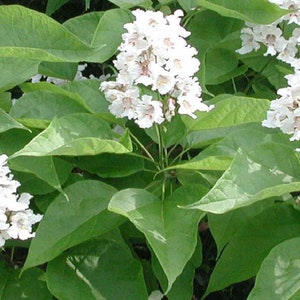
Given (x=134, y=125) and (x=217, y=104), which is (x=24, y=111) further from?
(x=217, y=104)

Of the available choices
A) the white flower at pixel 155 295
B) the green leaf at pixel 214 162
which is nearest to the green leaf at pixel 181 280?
the white flower at pixel 155 295

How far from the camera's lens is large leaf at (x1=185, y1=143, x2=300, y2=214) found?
43.9 inches

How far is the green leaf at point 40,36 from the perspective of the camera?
1313 millimetres

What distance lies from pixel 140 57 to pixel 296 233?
1.34 feet

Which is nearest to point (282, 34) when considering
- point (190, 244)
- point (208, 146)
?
point (208, 146)

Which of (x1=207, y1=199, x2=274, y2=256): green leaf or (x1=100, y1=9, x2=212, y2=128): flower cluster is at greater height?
(x1=100, y1=9, x2=212, y2=128): flower cluster

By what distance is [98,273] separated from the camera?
4.53 ft

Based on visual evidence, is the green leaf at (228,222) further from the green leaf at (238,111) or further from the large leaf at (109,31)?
the large leaf at (109,31)

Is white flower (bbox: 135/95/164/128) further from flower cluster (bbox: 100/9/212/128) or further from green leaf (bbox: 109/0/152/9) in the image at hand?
green leaf (bbox: 109/0/152/9)

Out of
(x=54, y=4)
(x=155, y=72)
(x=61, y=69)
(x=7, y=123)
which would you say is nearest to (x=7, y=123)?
(x=7, y=123)

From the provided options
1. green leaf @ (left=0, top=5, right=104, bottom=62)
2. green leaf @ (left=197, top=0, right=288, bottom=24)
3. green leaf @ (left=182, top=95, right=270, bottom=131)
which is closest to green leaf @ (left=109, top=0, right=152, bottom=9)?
green leaf @ (left=197, top=0, right=288, bottom=24)

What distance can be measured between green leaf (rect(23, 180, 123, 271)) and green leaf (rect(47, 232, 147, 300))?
70mm

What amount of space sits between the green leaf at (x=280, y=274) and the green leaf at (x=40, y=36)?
452mm

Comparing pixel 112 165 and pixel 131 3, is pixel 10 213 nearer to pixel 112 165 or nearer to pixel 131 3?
pixel 112 165
